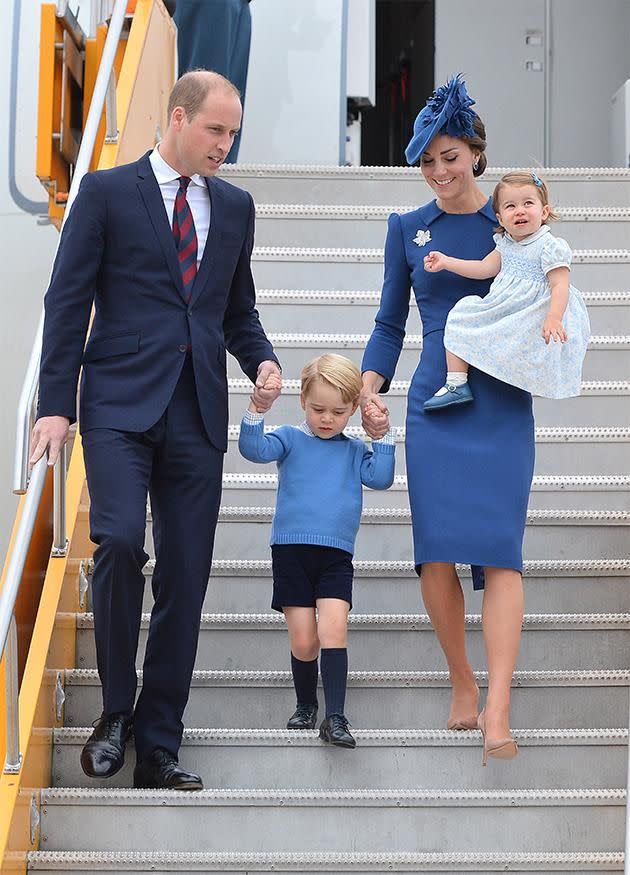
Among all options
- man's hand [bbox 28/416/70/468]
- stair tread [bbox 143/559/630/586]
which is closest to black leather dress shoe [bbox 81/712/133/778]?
man's hand [bbox 28/416/70/468]

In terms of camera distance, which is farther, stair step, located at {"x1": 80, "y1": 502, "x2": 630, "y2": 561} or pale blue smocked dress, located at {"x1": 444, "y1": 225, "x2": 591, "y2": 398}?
stair step, located at {"x1": 80, "y1": 502, "x2": 630, "y2": 561}

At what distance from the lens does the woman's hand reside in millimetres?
3814

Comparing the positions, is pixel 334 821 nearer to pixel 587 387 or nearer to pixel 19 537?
pixel 19 537

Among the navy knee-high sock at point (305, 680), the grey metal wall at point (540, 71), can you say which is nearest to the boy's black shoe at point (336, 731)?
the navy knee-high sock at point (305, 680)

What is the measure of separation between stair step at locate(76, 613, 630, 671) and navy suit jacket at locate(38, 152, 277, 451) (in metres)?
0.74

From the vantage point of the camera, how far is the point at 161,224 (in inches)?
141

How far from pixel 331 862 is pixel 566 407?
6.79 feet

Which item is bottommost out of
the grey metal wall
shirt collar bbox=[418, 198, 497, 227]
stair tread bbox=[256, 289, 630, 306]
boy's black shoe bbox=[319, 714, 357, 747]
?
boy's black shoe bbox=[319, 714, 357, 747]

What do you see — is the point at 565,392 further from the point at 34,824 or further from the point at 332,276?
the point at 332,276

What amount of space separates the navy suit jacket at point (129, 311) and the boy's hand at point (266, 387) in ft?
0.28

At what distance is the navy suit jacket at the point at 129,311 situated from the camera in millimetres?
3459

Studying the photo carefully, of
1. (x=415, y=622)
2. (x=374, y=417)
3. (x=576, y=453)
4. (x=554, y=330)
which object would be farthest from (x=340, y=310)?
(x=554, y=330)

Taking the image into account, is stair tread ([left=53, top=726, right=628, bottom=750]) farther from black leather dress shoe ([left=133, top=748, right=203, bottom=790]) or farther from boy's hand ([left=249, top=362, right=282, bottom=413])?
boy's hand ([left=249, top=362, right=282, bottom=413])

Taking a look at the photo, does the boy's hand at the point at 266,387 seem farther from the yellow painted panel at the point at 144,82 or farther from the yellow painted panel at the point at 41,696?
the yellow painted panel at the point at 144,82
